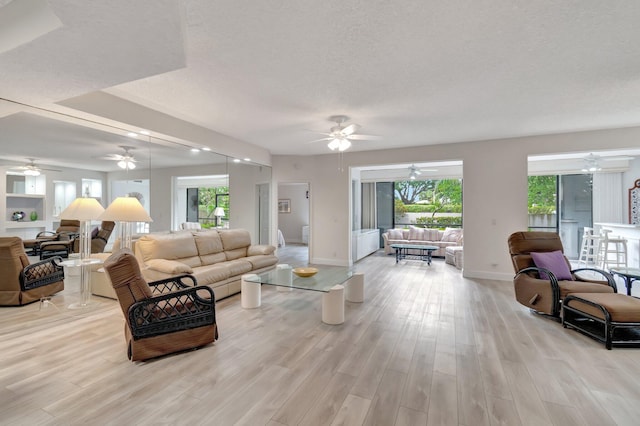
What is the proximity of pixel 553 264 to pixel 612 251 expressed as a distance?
11.2 feet

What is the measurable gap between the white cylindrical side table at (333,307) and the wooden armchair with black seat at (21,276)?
347 centimetres

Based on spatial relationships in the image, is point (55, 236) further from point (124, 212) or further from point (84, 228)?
point (124, 212)

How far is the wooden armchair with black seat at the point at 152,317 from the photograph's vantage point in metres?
2.47

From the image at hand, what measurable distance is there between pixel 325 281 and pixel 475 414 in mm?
2170

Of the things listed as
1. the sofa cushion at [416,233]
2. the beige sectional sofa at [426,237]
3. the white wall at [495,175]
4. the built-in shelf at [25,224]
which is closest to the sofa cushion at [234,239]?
the built-in shelf at [25,224]

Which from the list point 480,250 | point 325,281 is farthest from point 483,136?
point 325,281

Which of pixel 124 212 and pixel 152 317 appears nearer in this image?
pixel 152 317

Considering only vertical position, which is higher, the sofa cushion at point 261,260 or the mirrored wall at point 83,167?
the mirrored wall at point 83,167

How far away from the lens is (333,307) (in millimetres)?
3318

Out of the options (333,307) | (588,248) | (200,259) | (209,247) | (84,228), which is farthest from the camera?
(588,248)

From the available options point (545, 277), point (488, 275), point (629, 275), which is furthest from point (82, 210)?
point (629, 275)

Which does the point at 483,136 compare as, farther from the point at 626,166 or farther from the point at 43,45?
the point at 43,45

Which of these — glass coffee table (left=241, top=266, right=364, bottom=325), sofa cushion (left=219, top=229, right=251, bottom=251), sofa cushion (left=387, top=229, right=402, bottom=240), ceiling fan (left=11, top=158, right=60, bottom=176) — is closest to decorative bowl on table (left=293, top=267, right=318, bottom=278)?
glass coffee table (left=241, top=266, right=364, bottom=325)

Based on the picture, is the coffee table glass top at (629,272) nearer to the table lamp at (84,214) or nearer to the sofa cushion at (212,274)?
the sofa cushion at (212,274)
